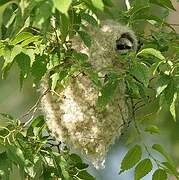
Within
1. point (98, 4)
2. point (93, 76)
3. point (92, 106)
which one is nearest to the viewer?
point (98, 4)

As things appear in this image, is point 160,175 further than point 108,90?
Yes

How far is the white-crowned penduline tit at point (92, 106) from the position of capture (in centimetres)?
160

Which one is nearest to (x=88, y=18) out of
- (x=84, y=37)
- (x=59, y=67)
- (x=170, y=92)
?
(x=84, y=37)

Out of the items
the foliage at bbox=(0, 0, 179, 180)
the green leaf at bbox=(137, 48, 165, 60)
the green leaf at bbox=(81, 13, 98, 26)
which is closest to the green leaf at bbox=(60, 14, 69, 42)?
the foliage at bbox=(0, 0, 179, 180)

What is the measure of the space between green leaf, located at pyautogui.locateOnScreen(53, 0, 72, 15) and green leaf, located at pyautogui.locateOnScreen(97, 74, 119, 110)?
47 cm

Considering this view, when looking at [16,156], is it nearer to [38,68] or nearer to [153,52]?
[38,68]

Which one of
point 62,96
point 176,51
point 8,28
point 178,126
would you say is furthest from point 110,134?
point 178,126

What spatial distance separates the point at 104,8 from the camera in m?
1.28

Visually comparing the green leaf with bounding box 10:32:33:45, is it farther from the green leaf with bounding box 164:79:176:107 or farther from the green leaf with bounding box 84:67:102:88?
the green leaf with bounding box 164:79:176:107

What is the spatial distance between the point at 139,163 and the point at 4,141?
0.44 meters

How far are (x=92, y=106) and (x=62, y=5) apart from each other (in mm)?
573

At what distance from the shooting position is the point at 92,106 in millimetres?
1599

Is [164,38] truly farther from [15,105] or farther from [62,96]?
[15,105]

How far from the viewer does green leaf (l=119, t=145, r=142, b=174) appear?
1.75m
